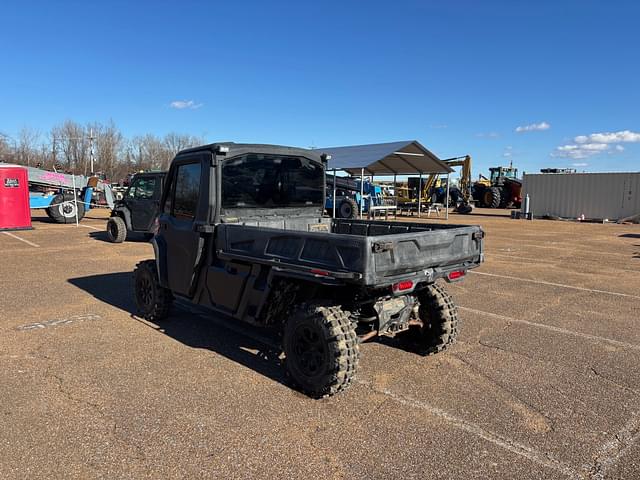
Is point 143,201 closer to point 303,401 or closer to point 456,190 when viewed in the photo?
point 303,401

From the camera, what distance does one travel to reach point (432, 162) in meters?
23.4

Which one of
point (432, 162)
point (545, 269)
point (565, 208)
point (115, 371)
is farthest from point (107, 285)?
point (565, 208)

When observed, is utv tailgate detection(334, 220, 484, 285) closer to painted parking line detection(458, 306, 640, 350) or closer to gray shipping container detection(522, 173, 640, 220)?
painted parking line detection(458, 306, 640, 350)

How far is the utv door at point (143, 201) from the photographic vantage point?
1336 cm

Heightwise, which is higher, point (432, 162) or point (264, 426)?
point (432, 162)

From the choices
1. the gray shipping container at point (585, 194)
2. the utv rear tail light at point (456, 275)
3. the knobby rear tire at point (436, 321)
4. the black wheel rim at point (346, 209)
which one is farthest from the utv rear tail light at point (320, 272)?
the gray shipping container at point (585, 194)

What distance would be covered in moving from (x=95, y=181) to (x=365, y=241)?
19375mm

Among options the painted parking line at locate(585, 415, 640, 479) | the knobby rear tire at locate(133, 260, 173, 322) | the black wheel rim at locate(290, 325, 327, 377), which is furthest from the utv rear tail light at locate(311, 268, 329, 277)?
the knobby rear tire at locate(133, 260, 173, 322)

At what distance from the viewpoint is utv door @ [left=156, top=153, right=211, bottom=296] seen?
4.89m

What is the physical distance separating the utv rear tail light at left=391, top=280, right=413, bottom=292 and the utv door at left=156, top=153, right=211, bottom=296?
7.00ft

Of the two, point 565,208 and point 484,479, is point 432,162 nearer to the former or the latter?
point 565,208

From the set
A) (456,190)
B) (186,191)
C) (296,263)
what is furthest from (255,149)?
(456,190)

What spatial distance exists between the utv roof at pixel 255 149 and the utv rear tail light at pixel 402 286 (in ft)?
7.22

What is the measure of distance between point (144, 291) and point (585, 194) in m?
25.7
